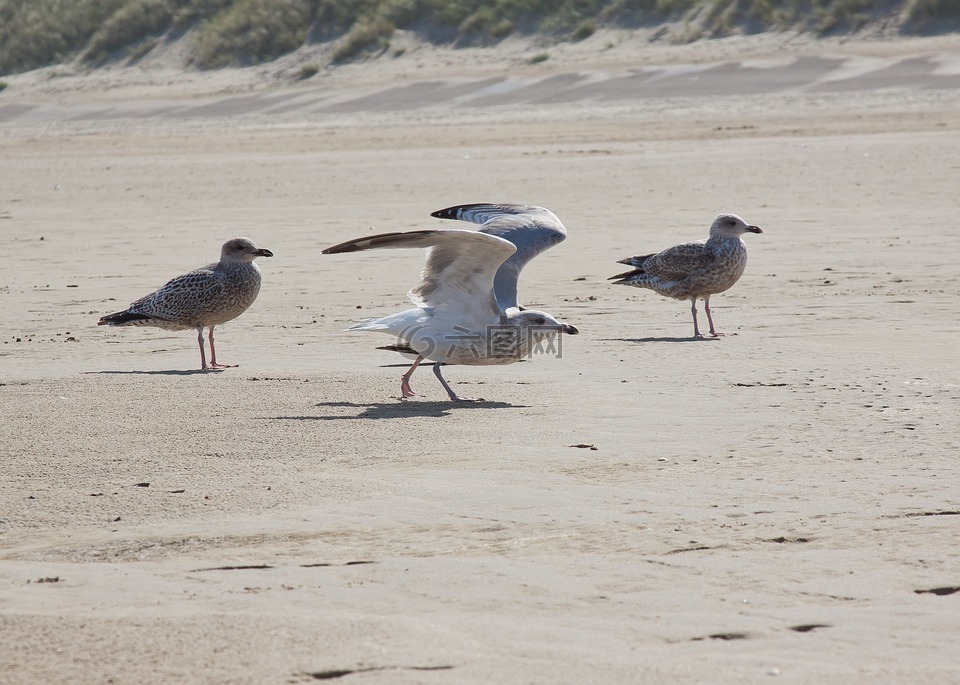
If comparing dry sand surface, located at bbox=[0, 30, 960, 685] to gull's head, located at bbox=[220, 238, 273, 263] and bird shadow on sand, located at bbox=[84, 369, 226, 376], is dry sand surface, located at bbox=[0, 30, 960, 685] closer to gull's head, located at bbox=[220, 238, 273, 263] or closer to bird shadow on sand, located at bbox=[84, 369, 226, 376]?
bird shadow on sand, located at bbox=[84, 369, 226, 376]

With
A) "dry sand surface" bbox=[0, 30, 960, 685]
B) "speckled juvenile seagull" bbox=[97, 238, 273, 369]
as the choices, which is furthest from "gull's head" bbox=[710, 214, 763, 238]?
"speckled juvenile seagull" bbox=[97, 238, 273, 369]

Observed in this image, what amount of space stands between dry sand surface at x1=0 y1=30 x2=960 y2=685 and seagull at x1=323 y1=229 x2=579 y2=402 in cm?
31

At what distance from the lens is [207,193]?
19891 millimetres

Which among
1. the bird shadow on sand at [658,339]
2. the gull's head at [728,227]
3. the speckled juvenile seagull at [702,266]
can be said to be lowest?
the bird shadow on sand at [658,339]

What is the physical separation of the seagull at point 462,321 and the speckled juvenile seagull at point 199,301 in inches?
70.8

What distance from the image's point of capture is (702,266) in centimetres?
1081

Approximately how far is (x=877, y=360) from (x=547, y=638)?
5336 millimetres

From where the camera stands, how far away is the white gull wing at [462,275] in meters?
7.63

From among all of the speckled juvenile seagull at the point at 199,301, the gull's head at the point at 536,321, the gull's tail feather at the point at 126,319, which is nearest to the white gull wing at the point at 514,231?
the gull's head at the point at 536,321

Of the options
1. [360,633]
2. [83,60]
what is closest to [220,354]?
[360,633]

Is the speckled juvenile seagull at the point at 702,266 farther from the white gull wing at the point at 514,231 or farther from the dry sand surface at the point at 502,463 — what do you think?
the white gull wing at the point at 514,231

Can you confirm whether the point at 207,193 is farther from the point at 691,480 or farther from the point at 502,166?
the point at 691,480

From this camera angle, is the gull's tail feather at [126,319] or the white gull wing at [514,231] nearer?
the white gull wing at [514,231]

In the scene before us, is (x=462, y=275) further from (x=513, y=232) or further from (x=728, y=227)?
(x=728, y=227)
